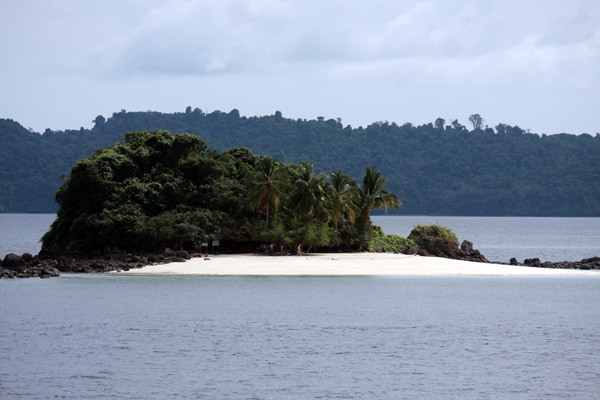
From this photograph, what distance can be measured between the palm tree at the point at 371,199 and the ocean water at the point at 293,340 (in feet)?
50.2

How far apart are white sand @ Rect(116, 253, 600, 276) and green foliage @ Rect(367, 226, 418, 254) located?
15.1 ft

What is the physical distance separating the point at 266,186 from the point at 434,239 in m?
18.9

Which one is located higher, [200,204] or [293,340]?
[200,204]

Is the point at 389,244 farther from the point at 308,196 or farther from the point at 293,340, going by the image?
the point at 293,340

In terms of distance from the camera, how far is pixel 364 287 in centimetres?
5753

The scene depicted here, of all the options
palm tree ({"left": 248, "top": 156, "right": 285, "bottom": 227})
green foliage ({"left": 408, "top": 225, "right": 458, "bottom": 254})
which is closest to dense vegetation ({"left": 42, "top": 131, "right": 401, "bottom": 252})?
palm tree ({"left": 248, "top": 156, "right": 285, "bottom": 227})

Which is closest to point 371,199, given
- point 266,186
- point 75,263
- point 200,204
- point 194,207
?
point 266,186

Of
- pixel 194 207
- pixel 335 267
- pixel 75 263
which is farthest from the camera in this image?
pixel 194 207

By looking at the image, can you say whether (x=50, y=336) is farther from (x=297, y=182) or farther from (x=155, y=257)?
(x=297, y=182)

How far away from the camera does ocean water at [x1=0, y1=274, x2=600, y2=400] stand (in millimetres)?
28328

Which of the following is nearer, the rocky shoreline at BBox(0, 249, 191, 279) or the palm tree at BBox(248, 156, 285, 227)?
the rocky shoreline at BBox(0, 249, 191, 279)

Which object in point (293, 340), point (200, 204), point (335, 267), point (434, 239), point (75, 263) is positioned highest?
point (200, 204)

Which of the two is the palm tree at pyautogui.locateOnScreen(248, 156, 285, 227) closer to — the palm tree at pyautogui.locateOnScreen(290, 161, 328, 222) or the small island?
the small island

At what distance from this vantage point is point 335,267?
65.2 meters
